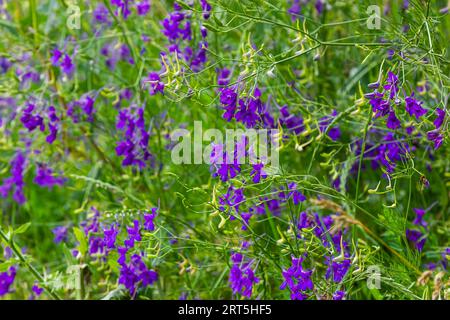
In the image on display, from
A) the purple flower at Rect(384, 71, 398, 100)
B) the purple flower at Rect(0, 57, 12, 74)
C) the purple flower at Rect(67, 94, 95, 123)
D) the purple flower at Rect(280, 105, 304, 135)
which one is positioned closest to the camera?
the purple flower at Rect(384, 71, 398, 100)

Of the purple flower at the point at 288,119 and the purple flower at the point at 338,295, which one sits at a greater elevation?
the purple flower at the point at 288,119

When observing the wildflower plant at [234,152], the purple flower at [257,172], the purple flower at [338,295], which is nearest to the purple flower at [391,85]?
the wildflower plant at [234,152]

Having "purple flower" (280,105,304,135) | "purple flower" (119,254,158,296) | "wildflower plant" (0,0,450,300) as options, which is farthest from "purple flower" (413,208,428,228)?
"purple flower" (119,254,158,296)

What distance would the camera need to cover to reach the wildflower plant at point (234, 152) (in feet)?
4.98

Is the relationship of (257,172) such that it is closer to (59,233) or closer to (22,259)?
(22,259)

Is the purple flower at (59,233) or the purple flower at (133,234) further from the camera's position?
the purple flower at (59,233)

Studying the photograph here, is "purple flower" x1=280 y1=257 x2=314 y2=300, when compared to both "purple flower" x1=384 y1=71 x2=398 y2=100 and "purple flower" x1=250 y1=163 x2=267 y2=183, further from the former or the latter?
"purple flower" x1=384 y1=71 x2=398 y2=100

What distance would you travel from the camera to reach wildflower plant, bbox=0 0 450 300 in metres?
1.52

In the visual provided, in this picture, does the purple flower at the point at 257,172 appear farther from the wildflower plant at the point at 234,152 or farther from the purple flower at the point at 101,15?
the purple flower at the point at 101,15

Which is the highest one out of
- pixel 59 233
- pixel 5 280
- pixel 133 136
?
pixel 133 136

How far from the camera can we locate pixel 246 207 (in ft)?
5.45

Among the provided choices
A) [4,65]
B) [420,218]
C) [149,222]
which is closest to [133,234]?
[149,222]

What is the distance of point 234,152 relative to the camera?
5.01ft
